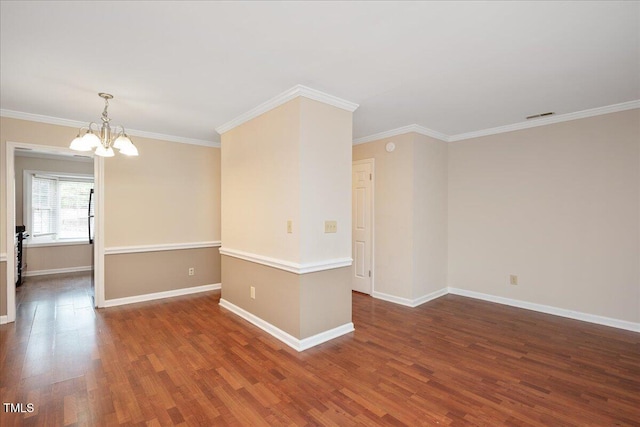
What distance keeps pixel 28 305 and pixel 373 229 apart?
16.7 feet

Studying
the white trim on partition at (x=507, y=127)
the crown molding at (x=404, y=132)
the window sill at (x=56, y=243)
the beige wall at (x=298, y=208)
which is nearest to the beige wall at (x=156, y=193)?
the beige wall at (x=298, y=208)

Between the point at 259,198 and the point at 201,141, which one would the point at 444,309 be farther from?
the point at 201,141

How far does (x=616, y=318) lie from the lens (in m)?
3.48

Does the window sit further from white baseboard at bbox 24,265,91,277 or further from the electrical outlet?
the electrical outlet

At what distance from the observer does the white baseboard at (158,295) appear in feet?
14.0

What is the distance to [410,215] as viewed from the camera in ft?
13.9

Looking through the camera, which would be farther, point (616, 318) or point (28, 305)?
point (28, 305)

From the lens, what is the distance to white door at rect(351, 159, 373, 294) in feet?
15.8

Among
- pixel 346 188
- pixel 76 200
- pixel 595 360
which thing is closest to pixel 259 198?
pixel 346 188

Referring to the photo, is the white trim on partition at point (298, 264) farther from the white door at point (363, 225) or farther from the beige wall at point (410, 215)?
the white door at point (363, 225)

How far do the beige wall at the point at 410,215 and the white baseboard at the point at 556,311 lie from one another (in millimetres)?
437

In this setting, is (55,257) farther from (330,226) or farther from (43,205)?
(330,226)

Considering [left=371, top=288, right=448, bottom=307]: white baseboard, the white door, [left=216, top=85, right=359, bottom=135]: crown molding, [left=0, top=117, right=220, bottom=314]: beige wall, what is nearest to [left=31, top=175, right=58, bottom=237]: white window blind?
[left=0, top=117, right=220, bottom=314]: beige wall

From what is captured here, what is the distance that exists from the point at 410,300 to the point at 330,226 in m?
1.91
